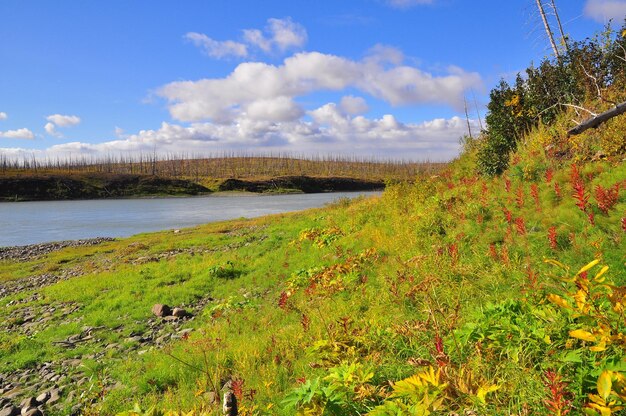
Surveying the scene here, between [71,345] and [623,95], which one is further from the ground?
[623,95]

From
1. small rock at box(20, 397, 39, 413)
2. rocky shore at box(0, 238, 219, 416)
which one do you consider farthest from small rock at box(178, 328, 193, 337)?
small rock at box(20, 397, 39, 413)

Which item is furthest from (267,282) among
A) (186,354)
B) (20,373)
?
(20,373)

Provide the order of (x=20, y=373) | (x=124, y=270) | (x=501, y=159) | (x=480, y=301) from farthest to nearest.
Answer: (x=124, y=270)
(x=501, y=159)
(x=20, y=373)
(x=480, y=301)

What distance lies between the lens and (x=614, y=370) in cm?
282

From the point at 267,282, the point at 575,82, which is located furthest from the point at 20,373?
the point at 575,82

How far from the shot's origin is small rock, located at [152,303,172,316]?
11.3 m

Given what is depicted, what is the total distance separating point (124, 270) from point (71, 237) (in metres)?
26.7

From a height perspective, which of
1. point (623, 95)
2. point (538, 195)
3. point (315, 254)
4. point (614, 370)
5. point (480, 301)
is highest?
→ point (623, 95)

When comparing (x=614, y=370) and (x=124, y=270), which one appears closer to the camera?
(x=614, y=370)

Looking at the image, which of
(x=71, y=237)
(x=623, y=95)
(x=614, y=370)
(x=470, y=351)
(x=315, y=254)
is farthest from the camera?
(x=71, y=237)

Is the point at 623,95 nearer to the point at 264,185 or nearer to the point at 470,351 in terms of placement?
the point at 470,351

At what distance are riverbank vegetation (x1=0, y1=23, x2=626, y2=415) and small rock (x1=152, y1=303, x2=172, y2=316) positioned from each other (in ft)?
1.37

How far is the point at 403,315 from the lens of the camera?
5.91 metres

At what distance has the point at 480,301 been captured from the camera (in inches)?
224
